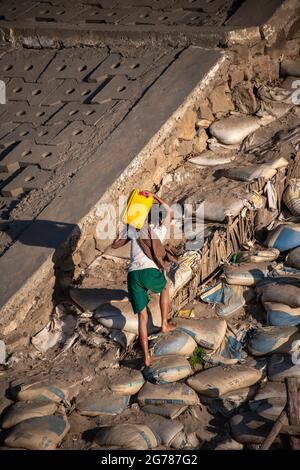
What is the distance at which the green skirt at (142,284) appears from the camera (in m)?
5.69

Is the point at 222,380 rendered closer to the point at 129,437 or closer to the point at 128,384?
the point at 128,384

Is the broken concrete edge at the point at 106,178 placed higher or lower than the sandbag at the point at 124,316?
higher

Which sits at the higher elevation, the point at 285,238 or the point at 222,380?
the point at 285,238

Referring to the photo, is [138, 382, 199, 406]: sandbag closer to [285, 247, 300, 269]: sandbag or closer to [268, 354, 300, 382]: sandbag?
[268, 354, 300, 382]: sandbag

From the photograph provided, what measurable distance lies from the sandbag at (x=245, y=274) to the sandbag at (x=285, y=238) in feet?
1.04

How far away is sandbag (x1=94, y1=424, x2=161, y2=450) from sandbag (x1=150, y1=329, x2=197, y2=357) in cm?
A: 73

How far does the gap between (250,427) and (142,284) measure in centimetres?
125

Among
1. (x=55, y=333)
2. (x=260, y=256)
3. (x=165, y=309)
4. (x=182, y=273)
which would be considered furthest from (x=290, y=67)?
(x=55, y=333)

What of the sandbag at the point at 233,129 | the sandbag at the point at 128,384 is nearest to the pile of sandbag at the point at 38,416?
the sandbag at the point at 128,384

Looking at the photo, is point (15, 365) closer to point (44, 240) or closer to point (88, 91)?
point (44, 240)

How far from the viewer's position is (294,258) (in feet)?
21.4

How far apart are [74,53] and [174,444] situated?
507 cm

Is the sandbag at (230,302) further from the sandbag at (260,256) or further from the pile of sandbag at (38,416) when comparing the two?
the pile of sandbag at (38,416)
